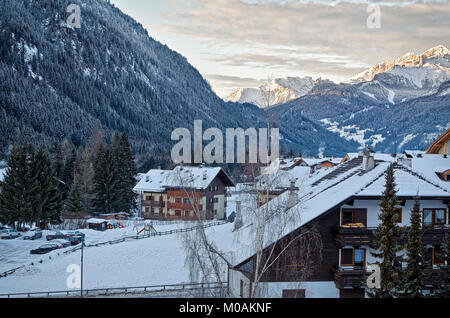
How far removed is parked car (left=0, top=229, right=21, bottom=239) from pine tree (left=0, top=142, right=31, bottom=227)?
252 cm

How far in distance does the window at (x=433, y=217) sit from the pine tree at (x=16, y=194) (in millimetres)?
33418

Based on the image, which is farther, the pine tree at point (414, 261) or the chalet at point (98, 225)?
the chalet at point (98, 225)

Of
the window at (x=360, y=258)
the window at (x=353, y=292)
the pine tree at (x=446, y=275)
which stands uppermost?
the pine tree at (x=446, y=275)

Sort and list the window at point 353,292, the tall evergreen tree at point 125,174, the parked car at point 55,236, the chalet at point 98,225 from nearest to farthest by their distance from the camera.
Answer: the window at point 353,292 → the parked car at point 55,236 → the chalet at point 98,225 → the tall evergreen tree at point 125,174

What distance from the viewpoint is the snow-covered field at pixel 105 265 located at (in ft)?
75.8

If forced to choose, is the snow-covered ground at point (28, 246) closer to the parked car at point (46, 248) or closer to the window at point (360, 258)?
the parked car at point (46, 248)

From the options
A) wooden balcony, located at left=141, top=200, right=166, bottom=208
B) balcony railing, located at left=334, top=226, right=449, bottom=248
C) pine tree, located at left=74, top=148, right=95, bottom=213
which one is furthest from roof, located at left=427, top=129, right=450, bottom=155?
pine tree, located at left=74, top=148, right=95, bottom=213

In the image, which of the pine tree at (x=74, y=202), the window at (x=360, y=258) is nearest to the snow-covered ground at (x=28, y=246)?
the pine tree at (x=74, y=202)

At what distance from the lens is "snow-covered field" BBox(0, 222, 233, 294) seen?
2311 centimetres

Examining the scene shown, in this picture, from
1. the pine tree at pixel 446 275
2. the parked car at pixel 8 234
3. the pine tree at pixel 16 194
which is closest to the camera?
the pine tree at pixel 446 275

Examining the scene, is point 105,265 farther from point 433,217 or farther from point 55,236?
point 433,217

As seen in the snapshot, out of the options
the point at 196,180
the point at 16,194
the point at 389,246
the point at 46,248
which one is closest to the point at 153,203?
the point at 196,180

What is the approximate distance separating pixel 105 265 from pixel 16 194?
18.7 m

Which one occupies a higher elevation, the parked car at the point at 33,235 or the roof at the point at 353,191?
the roof at the point at 353,191
